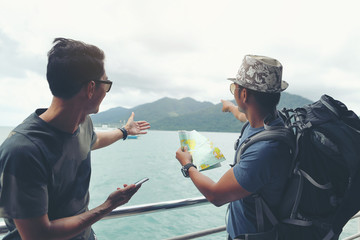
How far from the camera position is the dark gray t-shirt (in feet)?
3.05

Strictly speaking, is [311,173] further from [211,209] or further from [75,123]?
[211,209]

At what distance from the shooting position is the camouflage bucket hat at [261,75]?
1527 mm

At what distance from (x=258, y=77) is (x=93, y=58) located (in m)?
0.98

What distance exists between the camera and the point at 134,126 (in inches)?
82.9

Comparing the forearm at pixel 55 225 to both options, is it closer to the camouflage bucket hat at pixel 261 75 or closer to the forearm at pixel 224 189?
the forearm at pixel 224 189

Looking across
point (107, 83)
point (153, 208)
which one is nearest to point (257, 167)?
point (153, 208)

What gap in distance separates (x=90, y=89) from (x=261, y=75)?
102 cm

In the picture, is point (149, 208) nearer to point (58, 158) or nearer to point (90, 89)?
point (58, 158)

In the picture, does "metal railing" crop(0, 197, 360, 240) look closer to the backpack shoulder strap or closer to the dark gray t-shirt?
the dark gray t-shirt

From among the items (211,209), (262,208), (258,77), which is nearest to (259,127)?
(258,77)

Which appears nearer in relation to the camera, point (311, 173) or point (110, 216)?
point (311, 173)

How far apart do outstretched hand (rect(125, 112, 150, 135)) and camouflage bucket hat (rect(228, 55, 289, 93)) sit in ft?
3.02

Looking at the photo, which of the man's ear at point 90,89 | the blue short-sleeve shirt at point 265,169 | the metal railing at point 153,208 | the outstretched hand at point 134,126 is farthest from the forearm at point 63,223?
the outstretched hand at point 134,126

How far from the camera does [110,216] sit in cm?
146
